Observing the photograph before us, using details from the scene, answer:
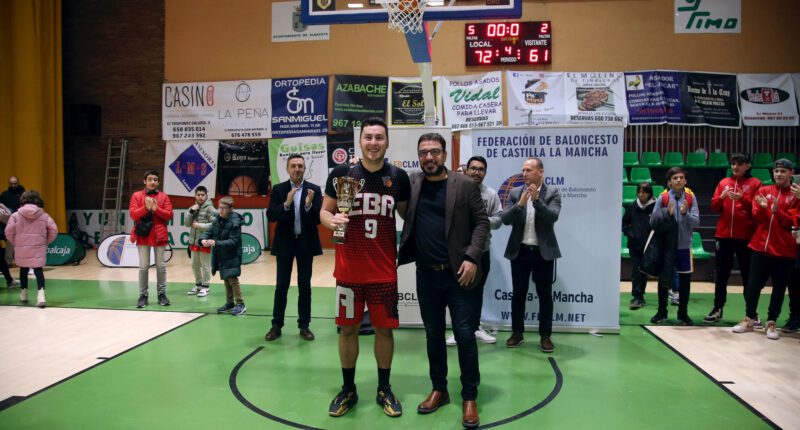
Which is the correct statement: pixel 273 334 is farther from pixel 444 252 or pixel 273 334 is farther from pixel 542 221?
pixel 542 221

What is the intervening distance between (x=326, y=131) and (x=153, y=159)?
4.57 m

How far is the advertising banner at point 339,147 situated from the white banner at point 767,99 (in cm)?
875

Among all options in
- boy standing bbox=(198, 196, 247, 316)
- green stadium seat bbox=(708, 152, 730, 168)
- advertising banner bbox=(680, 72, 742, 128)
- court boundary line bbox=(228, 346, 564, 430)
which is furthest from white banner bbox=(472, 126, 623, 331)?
advertising banner bbox=(680, 72, 742, 128)

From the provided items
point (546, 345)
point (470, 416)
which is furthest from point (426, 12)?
point (470, 416)

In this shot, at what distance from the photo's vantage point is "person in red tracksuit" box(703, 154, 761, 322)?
19.0ft

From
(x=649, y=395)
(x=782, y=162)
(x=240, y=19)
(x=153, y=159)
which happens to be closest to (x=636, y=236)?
(x=782, y=162)

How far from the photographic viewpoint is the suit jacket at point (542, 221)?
15.6ft

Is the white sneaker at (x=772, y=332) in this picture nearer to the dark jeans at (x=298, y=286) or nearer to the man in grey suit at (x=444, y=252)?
the man in grey suit at (x=444, y=252)

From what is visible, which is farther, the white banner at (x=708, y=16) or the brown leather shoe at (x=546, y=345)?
the white banner at (x=708, y=16)

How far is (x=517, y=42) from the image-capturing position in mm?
11453

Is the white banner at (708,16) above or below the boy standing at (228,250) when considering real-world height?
above

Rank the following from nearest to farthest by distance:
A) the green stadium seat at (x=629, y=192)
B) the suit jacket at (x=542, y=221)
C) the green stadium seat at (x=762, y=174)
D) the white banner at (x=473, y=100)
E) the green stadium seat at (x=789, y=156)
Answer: the suit jacket at (x=542, y=221) < the green stadium seat at (x=629, y=192) < the green stadium seat at (x=762, y=174) < the green stadium seat at (x=789, y=156) < the white banner at (x=473, y=100)

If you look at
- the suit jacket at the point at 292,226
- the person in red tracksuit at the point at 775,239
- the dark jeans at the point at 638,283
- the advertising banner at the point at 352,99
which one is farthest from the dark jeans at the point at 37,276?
the person in red tracksuit at the point at 775,239

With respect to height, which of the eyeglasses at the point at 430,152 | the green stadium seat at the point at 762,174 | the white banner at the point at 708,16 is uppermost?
the white banner at the point at 708,16
